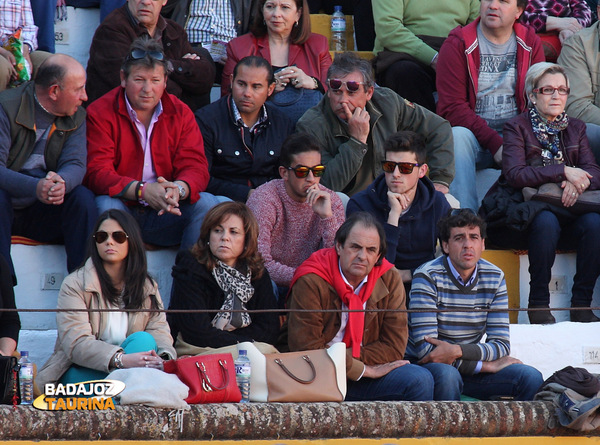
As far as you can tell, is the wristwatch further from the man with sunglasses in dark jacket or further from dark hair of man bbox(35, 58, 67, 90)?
dark hair of man bbox(35, 58, 67, 90)

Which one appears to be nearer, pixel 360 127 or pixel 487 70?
pixel 360 127

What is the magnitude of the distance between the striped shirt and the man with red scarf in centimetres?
20

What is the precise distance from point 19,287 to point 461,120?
286 centimetres

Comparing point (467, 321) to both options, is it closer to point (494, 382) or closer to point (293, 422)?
point (494, 382)

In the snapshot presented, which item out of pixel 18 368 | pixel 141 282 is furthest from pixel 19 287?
pixel 18 368

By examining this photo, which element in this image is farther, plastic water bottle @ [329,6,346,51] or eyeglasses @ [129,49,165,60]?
plastic water bottle @ [329,6,346,51]

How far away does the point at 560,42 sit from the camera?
314 inches

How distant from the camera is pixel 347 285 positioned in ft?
16.9

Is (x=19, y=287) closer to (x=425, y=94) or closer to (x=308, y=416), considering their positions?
(x=308, y=416)

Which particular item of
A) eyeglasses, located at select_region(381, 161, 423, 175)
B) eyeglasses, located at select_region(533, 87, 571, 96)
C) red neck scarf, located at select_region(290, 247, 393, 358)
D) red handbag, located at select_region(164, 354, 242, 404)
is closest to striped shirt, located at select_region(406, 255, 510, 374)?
red neck scarf, located at select_region(290, 247, 393, 358)

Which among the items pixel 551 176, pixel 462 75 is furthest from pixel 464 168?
pixel 551 176

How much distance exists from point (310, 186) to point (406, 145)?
53 centimetres

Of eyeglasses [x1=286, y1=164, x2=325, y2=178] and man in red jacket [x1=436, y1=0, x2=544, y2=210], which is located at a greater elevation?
man in red jacket [x1=436, y1=0, x2=544, y2=210]

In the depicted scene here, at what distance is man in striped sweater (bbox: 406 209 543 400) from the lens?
17.4ft
